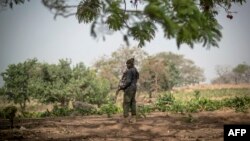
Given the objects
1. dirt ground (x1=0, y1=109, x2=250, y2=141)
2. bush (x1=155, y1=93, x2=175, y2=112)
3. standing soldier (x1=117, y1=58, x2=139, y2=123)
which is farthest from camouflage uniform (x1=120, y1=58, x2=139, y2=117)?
bush (x1=155, y1=93, x2=175, y2=112)

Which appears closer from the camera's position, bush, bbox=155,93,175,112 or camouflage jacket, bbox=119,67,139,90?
camouflage jacket, bbox=119,67,139,90

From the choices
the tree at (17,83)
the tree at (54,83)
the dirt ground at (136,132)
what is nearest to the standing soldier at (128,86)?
the dirt ground at (136,132)

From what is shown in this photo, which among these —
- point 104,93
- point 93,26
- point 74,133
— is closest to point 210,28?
point 93,26

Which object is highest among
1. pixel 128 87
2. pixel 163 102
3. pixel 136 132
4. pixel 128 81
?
pixel 128 81

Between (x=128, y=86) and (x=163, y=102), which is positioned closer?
(x=128, y=86)

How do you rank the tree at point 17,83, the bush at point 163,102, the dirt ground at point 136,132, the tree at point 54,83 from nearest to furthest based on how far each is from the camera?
the dirt ground at point 136,132 < the bush at point 163,102 < the tree at point 54,83 < the tree at point 17,83

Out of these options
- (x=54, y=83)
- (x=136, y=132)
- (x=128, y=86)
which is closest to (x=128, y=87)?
(x=128, y=86)

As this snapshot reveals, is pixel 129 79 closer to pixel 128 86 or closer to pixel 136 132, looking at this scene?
pixel 128 86

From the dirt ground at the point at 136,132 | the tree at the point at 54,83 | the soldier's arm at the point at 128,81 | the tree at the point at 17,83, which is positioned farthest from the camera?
the tree at the point at 17,83

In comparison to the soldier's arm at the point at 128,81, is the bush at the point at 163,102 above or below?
below

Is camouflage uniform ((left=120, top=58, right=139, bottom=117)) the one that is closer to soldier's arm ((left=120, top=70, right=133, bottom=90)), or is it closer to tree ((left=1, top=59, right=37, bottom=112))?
soldier's arm ((left=120, top=70, right=133, bottom=90))

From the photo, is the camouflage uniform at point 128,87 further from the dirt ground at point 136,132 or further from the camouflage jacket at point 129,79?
the dirt ground at point 136,132

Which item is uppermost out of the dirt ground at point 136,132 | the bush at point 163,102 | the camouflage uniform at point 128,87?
the camouflage uniform at point 128,87

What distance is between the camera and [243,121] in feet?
30.7
